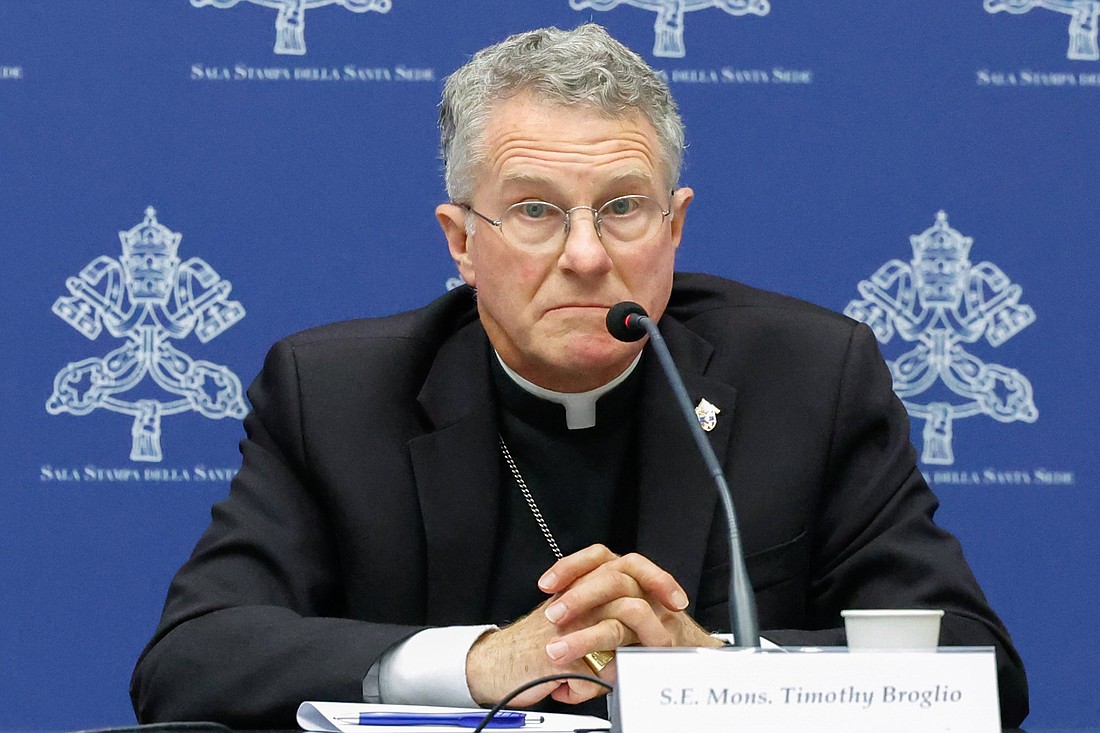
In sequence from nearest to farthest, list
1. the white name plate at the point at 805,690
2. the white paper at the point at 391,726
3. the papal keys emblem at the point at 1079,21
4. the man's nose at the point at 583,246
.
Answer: the white name plate at the point at 805,690
the white paper at the point at 391,726
the man's nose at the point at 583,246
the papal keys emblem at the point at 1079,21

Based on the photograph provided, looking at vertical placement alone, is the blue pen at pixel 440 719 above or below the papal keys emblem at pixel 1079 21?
below

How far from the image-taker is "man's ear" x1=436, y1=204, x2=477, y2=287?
240 centimetres

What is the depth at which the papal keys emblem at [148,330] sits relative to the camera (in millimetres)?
2988

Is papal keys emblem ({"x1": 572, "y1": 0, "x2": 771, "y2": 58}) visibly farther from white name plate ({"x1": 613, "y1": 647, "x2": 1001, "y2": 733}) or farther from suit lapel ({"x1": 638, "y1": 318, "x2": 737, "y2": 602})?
white name plate ({"x1": 613, "y1": 647, "x2": 1001, "y2": 733})

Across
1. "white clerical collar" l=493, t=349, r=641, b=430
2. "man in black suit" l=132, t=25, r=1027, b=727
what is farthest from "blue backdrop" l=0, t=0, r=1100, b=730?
"white clerical collar" l=493, t=349, r=641, b=430

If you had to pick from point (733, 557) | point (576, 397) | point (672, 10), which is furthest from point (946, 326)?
point (733, 557)

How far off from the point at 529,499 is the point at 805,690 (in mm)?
1247

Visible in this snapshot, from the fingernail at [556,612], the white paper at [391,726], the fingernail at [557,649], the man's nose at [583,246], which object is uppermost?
the man's nose at [583,246]

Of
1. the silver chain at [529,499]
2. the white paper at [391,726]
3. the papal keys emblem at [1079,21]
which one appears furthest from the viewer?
the papal keys emblem at [1079,21]

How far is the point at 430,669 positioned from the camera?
5.73 ft

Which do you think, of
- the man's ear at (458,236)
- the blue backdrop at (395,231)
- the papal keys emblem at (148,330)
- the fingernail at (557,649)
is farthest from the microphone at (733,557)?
the papal keys emblem at (148,330)

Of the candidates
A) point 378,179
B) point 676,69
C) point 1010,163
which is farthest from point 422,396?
point 1010,163

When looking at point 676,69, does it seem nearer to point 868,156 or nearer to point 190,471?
point 868,156

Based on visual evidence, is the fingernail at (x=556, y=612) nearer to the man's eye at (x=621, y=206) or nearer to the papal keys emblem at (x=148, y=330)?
the man's eye at (x=621, y=206)
